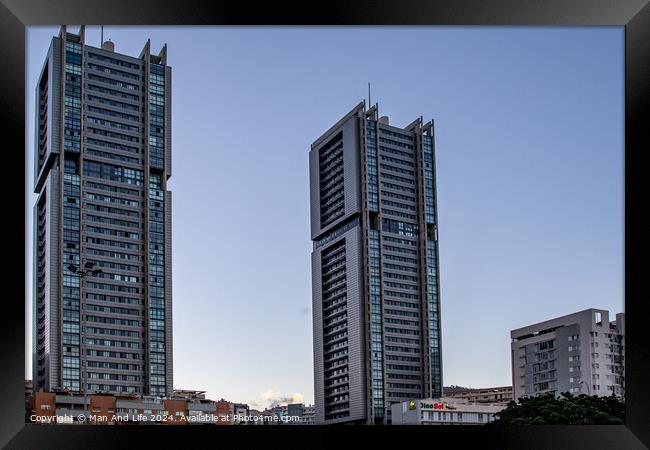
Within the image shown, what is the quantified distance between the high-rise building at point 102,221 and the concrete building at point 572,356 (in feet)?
55.8

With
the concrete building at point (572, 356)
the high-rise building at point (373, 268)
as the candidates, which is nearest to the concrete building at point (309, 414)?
the high-rise building at point (373, 268)

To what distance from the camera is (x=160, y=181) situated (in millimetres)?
47281

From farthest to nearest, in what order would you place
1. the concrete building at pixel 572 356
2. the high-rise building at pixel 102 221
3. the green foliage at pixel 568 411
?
the high-rise building at pixel 102 221
the concrete building at pixel 572 356
the green foliage at pixel 568 411

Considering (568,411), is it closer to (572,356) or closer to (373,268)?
(572,356)

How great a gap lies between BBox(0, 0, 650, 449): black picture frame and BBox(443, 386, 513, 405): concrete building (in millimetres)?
47256

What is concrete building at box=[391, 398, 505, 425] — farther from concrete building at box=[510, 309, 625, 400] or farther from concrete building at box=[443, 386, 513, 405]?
concrete building at box=[510, 309, 625, 400]

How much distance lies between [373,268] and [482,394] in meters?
10.6

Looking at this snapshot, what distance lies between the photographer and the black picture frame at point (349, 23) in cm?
335

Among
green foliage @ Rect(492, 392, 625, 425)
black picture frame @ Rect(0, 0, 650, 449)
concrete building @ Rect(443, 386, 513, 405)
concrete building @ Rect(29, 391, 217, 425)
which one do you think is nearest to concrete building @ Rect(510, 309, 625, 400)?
concrete building @ Rect(443, 386, 513, 405)

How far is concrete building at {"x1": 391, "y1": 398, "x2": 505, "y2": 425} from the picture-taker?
1705 inches

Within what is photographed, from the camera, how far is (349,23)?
3.54 m

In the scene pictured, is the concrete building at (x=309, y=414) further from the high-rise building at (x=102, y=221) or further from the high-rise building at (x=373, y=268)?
the high-rise building at (x=102, y=221)

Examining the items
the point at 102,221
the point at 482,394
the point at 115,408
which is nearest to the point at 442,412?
the point at 482,394

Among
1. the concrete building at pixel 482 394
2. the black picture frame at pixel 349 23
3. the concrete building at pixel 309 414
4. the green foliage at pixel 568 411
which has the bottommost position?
the concrete building at pixel 309 414
